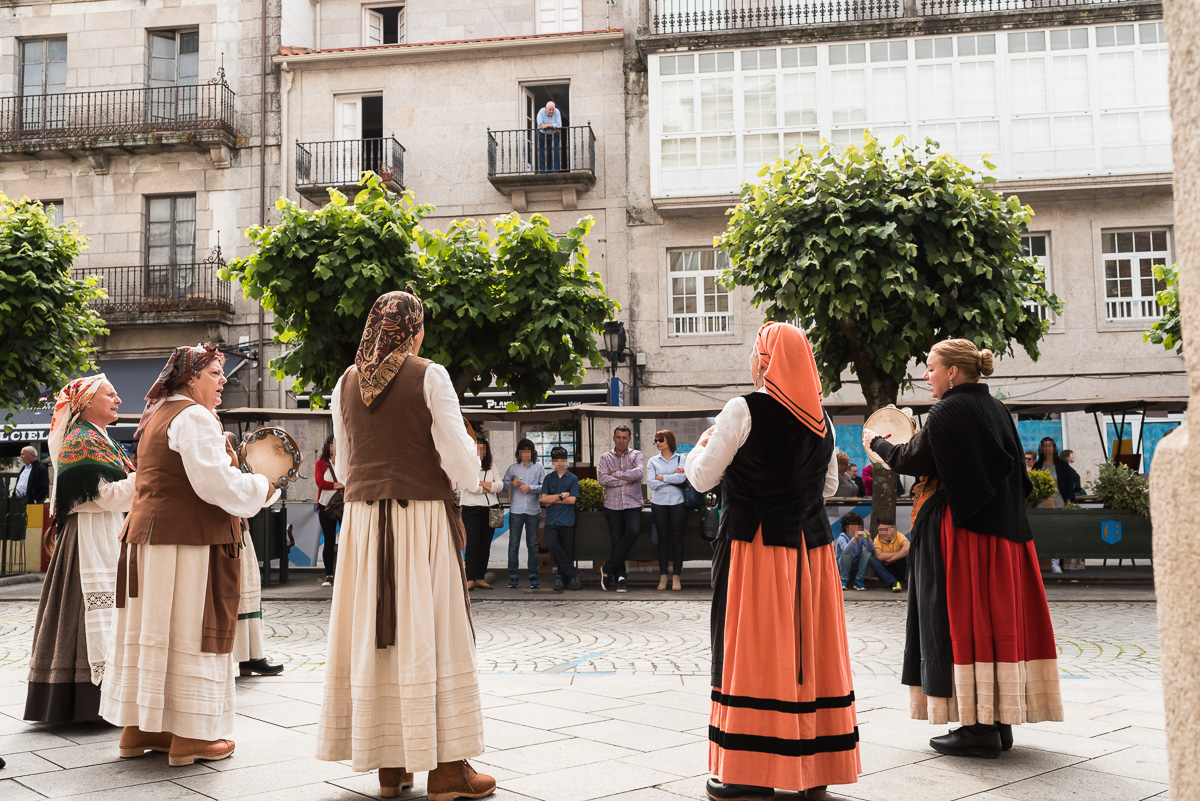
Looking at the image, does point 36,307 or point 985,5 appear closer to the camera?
point 36,307

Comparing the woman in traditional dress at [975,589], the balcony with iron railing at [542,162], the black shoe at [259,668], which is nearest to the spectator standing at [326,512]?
the black shoe at [259,668]

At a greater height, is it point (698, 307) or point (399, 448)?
point (698, 307)

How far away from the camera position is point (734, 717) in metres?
3.92

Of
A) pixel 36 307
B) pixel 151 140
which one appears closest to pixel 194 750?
pixel 36 307

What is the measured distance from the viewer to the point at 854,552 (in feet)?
41.5

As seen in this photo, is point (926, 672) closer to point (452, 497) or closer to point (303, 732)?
point (452, 497)

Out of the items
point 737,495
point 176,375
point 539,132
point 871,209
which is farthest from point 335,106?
point 737,495

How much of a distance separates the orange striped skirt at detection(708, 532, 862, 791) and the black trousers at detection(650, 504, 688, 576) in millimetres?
8671

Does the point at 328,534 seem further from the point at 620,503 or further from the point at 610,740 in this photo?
the point at 610,740

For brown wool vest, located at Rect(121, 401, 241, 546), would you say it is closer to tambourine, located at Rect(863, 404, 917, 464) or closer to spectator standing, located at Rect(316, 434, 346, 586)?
tambourine, located at Rect(863, 404, 917, 464)

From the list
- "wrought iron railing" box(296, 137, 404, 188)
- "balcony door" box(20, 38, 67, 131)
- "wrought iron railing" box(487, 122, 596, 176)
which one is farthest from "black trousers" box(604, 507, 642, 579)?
"balcony door" box(20, 38, 67, 131)

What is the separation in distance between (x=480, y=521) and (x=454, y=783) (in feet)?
30.2

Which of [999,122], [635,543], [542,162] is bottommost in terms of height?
[635,543]

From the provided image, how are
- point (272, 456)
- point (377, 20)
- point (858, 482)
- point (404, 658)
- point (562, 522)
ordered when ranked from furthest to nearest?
point (377, 20), point (858, 482), point (562, 522), point (272, 456), point (404, 658)
